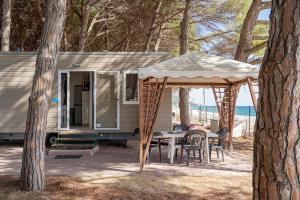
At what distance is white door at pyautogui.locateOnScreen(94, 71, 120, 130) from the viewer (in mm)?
10508

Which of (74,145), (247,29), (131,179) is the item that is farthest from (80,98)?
(131,179)

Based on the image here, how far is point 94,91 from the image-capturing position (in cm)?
1061

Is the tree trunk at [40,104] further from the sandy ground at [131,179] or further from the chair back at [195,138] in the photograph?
the chair back at [195,138]

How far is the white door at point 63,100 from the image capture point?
10.5 meters

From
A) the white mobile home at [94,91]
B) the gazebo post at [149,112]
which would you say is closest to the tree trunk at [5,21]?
A: the white mobile home at [94,91]

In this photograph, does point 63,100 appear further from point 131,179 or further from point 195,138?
point 131,179

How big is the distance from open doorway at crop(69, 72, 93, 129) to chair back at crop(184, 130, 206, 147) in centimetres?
552

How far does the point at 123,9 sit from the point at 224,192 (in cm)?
1088

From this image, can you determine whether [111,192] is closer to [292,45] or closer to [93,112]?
[292,45]

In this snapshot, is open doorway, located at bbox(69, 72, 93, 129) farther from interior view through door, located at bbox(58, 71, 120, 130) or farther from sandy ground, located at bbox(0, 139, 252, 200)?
sandy ground, located at bbox(0, 139, 252, 200)

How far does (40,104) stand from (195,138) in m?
3.46

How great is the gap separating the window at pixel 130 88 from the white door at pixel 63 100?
1641mm

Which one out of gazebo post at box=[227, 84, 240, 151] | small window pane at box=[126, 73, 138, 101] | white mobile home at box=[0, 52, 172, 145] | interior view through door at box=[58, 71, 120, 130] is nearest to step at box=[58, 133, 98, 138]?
white mobile home at box=[0, 52, 172, 145]

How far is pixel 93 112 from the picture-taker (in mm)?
10602
